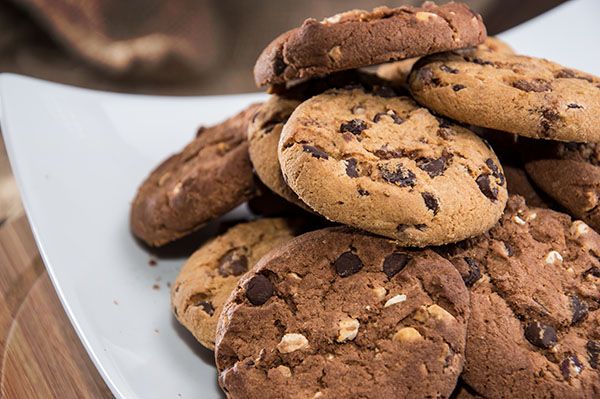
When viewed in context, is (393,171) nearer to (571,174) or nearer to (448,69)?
(448,69)

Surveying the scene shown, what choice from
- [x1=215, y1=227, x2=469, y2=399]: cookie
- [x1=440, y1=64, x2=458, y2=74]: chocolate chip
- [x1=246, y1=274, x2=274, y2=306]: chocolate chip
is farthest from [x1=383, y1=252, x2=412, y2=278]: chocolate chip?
[x1=440, y1=64, x2=458, y2=74]: chocolate chip

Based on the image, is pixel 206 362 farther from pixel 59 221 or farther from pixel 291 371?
pixel 59 221

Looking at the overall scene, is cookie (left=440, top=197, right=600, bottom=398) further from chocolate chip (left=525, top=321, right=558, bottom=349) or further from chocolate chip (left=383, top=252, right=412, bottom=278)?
chocolate chip (left=383, top=252, right=412, bottom=278)

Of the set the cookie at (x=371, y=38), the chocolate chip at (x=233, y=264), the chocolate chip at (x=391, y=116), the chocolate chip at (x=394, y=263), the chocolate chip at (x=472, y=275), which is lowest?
the chocolate chip at (x=233, y=264)

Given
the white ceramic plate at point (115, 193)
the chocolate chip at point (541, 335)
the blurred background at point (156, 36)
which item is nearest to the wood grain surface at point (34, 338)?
the white ceramic plate at point (115, 193)

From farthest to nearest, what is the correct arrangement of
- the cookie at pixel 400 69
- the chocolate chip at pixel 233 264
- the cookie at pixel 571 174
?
the cookie at pixel 400 69 → the chocolate chip at pixel 233 264 → the cookie at pixel 571 174

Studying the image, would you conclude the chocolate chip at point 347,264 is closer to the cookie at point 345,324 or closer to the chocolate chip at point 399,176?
the cookie at point 345,324

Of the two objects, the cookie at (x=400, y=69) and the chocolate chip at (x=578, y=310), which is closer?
the chocolate chip at (x=578, y=310)
